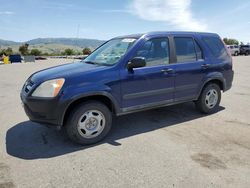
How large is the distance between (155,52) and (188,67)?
864 mm

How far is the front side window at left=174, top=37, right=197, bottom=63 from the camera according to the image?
5359 millimetres

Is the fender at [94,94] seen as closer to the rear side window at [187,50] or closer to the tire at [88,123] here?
the tire at [88,123]

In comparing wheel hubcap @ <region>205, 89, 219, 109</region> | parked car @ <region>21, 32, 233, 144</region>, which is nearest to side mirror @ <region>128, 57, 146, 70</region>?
parked car @ <region>21, 32, 233, 144</region>

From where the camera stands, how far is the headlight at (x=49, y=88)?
4043 mm

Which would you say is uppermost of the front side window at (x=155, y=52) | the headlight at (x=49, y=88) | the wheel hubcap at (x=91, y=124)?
the front side window at (x=155, y=52)

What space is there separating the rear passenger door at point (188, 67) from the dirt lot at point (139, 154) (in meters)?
0.62

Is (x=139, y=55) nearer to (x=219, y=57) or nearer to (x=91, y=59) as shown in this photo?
(x=91, y=59)

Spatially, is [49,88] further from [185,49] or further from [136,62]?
[185,49]

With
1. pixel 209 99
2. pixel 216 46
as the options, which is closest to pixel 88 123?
pixel 209 99

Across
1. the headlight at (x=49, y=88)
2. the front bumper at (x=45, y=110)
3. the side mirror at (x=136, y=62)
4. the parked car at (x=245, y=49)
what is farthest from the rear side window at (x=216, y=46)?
the parked car at (x=245, y=49)

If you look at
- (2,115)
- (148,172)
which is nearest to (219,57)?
(148,172)

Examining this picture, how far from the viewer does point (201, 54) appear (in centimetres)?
576

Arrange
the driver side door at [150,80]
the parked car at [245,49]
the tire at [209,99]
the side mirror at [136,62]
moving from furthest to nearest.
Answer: the parked car at [245,49]
the tire at [209,99]
the driver side door at [150,80]
the side mirror at [136,62]

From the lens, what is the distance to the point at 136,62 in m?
4.48
